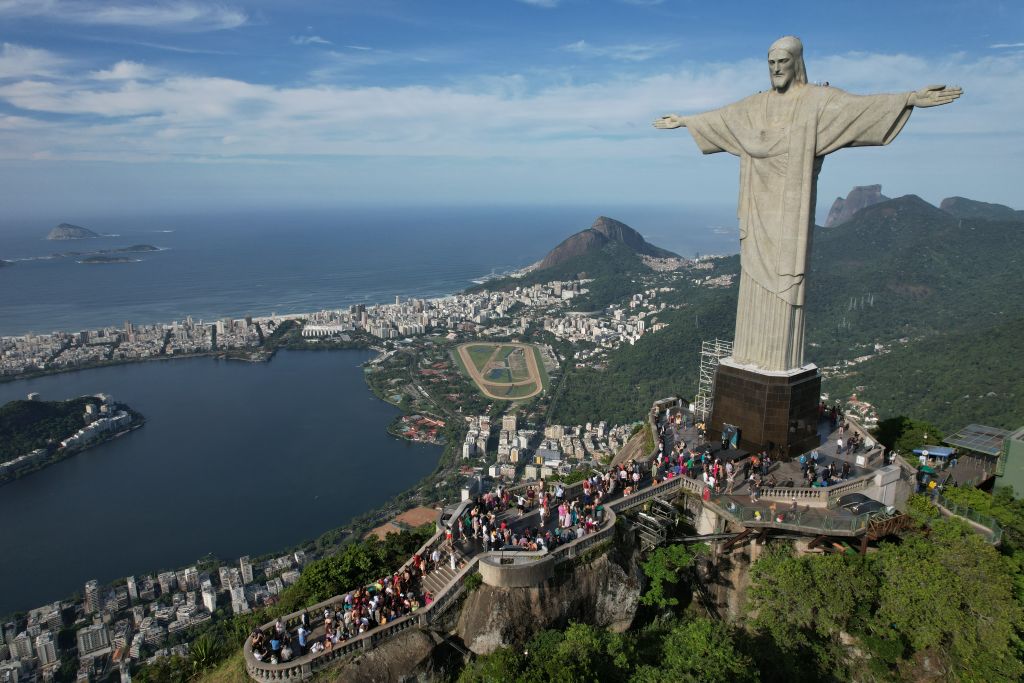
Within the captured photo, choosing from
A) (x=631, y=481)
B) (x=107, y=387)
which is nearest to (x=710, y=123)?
(x=631, y=481)

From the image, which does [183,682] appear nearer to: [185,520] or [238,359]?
[185,520]

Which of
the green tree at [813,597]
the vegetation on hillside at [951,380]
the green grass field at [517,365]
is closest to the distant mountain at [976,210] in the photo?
the vegetation on hillside at [951,380]

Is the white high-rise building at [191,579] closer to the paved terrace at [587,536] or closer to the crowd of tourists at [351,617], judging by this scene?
the paved terrace at [587,536]

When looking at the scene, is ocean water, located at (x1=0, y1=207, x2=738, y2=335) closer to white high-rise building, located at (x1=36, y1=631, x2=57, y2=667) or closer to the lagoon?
the lagoon

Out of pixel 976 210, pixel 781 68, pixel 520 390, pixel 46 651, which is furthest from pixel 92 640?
pixel 976 210

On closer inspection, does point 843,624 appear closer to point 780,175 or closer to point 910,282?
point 780,175

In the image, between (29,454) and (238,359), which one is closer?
(29,454)

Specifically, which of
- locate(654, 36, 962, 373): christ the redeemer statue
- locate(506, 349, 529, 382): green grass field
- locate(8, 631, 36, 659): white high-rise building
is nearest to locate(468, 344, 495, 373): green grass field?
locate(506, 349, 529, 382): green grass field
